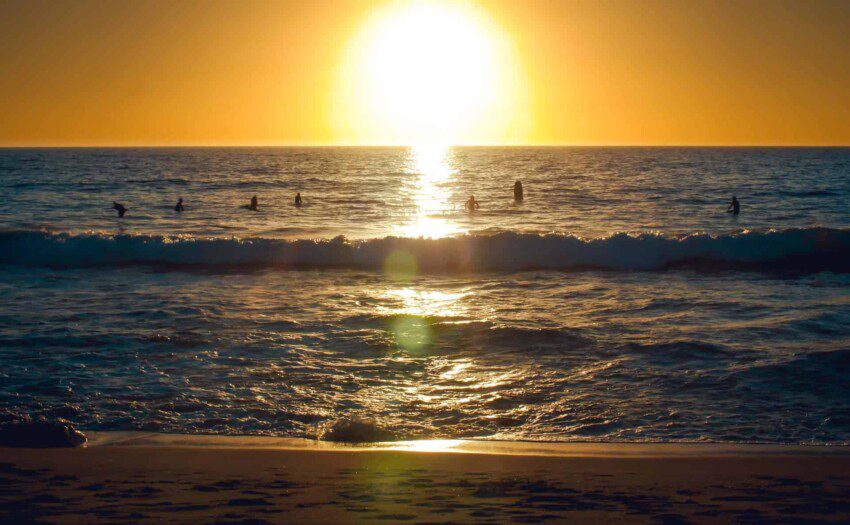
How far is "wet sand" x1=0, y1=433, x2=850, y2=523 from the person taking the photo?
17.9 ft

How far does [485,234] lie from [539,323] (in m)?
12.2

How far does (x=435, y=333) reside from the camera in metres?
13.2

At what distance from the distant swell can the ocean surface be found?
3.4 inches

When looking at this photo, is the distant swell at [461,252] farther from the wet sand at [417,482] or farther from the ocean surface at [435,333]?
the wet sand at [417,482]

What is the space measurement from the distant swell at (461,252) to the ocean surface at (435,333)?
0.29 ft

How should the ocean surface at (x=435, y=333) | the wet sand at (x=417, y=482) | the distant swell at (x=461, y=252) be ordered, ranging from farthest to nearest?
1. the distant swell at (x=461, y=252)
2. the ocean surface at (x=435, y=333)
3. the wet sand at (x=417, y=482)

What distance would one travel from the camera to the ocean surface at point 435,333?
8.79 meters

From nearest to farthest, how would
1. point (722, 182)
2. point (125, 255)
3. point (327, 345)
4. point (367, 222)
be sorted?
1. point (327, 345)
2. point (125, 255)
3. point (367, 222)
4. point (722, 182)

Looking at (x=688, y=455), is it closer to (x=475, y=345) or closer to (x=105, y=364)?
(x=475, y=345)

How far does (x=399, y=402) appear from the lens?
9328 mm

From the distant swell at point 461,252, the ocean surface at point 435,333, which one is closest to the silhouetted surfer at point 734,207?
the ocean surface at point 435,333

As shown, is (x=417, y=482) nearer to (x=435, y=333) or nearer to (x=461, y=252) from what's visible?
(x=435, y=333)

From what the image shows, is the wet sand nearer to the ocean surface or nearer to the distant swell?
the ocean surface

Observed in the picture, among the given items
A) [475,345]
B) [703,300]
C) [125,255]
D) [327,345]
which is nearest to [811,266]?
[703,300]
